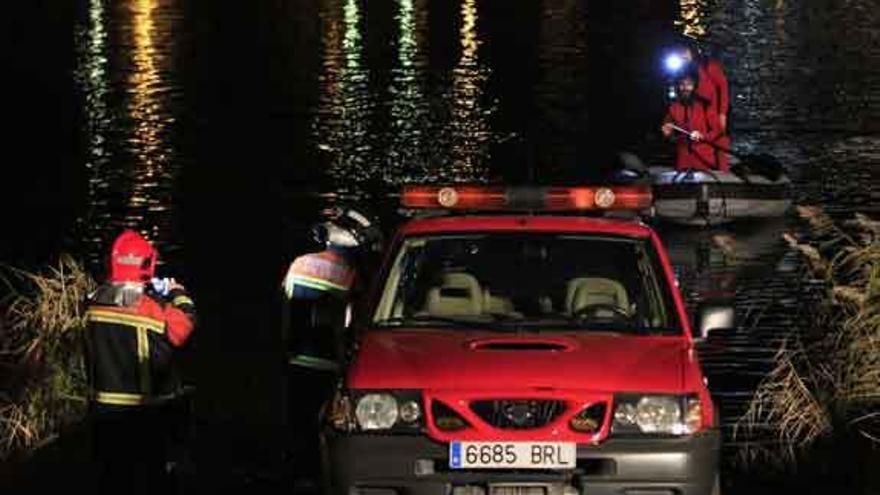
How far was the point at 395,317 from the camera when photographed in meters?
7.94

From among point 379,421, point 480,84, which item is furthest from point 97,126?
point 379,421

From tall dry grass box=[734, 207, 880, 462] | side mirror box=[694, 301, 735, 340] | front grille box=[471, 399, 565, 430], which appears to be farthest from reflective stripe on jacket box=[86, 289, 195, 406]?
tall dry grass box=[734, 207, 880, 462]

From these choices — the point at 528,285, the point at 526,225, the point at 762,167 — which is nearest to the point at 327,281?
the point at 528,285

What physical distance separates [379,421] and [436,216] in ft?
5.79

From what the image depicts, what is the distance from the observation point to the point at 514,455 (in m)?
6.80

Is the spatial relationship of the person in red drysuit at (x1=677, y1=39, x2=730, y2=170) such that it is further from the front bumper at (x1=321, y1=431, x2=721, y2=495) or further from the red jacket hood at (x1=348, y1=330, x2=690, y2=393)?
the front bumper at (x1=321, y1=431, x2=721, y2=495)

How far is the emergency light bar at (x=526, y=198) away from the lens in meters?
8.32

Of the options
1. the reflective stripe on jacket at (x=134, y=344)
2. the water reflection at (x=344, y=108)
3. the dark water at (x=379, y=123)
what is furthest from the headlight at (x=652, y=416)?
the water reflection at (x=344, y=108)

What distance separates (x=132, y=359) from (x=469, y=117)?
18.1 metres

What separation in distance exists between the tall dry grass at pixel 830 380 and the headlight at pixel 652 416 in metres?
2.17

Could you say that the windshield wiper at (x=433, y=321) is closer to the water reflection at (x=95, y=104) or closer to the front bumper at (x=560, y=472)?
the front bumper at (x=560, y=472)

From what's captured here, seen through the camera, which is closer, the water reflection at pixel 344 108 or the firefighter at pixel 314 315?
the firefighter at pixel 314 315

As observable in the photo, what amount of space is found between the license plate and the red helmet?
5.57ft

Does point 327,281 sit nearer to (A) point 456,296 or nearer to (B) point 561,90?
(A) point 456,296
